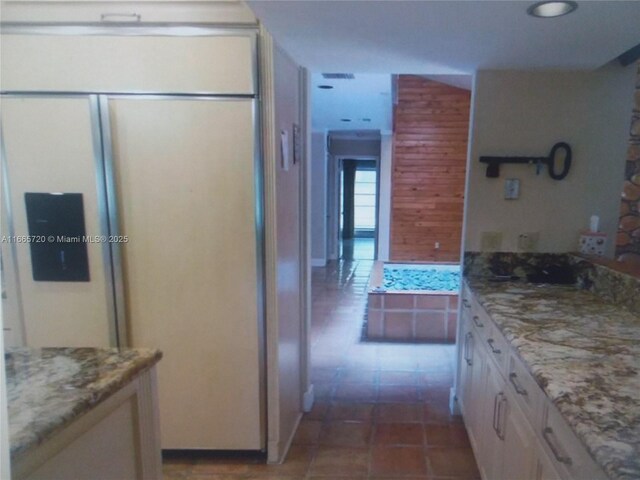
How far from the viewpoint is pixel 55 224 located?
→ 6.27 ft

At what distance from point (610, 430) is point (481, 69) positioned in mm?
1984

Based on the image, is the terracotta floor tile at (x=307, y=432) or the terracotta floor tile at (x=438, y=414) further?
the terracotta floor tile at (x=438, y=414)

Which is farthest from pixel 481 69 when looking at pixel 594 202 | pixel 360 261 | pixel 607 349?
pixel 360 261

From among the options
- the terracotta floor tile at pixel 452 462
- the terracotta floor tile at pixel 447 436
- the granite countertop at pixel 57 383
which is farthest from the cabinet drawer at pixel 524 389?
the granite countertop at pixel 57 383

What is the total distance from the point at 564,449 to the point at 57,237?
2177 mm

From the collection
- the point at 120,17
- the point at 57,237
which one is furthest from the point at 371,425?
the point at 120,17

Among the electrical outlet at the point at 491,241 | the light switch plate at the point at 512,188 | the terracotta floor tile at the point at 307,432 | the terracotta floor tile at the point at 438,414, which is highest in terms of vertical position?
the light switch plate at the point at 512,188

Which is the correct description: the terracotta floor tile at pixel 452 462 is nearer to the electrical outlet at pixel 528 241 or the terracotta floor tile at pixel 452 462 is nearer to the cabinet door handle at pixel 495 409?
the cabinet door handle at pixel 495 409

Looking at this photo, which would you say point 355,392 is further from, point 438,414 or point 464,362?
point 464,362

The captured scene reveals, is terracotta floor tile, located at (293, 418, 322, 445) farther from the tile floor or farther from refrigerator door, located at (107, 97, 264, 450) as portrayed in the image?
refrigerator door, located at (107, 97, 264, 450)

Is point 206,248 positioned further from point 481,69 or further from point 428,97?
point 428,97

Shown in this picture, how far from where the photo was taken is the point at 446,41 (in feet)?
5.86

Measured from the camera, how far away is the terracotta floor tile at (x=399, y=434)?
232cm

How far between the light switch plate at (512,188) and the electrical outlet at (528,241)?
24 cm
